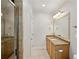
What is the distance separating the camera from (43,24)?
9.45 meters

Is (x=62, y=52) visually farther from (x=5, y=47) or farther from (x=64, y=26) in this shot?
(x=5, y=47)

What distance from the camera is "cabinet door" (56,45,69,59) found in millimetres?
4414

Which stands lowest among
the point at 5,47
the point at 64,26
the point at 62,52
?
the point at 62,52

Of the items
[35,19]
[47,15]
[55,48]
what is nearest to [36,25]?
A: [35,19]

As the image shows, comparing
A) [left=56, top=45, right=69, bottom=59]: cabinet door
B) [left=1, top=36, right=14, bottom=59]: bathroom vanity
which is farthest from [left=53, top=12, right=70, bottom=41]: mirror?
[left=1, top=36, right=14, bottom=59]: bathroom vanity

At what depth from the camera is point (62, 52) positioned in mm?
4418

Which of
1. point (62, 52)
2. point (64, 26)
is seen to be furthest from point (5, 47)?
point (64, 26)

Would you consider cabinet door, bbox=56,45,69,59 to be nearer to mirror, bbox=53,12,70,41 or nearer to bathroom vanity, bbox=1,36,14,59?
mirror, bbox=53,12,70,41

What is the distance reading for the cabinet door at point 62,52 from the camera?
14.5 ft

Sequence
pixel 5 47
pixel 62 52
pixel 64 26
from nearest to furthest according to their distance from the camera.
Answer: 1. pixel 5 47
2. pixel 62 52
3. pixel 64 26

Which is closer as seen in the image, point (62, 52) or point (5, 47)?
point (5, 47)

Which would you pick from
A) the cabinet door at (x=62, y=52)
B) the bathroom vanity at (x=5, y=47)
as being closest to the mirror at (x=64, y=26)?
the cabinet door at (x=62, y=52)

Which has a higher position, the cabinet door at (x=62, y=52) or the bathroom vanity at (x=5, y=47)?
the bathroom vanity at (x=5, y=47)

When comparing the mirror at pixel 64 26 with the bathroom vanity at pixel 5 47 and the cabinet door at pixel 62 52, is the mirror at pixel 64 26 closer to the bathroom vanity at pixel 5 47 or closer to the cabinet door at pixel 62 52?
the cabinet door at pixel 62 52
